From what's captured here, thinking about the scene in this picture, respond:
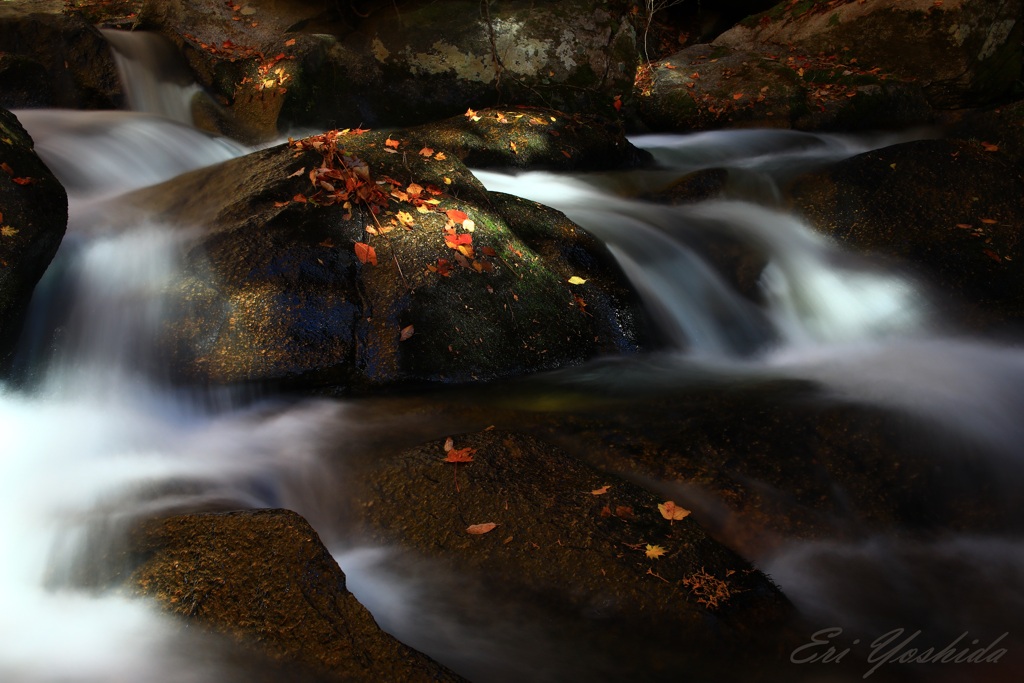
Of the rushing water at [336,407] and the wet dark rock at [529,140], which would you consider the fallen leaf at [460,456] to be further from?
the wet dark rock at [529,140]

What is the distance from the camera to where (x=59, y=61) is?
26.5 ft

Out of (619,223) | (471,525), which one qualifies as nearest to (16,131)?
(471,525)

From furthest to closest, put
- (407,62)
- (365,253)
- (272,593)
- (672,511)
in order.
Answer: (407,62) → (365,253) → (672,511) → (272,593)

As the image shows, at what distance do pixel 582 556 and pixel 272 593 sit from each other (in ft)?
3.72

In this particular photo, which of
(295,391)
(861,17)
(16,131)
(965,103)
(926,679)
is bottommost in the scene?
(926,679)

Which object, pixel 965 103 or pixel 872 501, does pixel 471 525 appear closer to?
pixel 872 501

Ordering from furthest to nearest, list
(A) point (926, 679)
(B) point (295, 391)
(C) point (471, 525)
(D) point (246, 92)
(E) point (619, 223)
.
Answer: (D) point (246, 92)
(E) point (619, 223)
(B) point (295, 391)
(C) point (471, 525)
(A) point (926, 679)

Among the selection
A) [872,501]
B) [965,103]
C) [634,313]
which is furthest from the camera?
[965,103]

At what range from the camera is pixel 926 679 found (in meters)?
2.46

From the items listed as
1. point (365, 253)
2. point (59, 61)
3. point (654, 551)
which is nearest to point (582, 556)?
point (654, 551)

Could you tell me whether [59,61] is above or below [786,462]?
above

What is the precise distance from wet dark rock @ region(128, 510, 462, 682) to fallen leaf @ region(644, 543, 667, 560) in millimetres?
908

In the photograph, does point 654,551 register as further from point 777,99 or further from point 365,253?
point 777,99

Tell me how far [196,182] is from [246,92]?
12.1 feet
